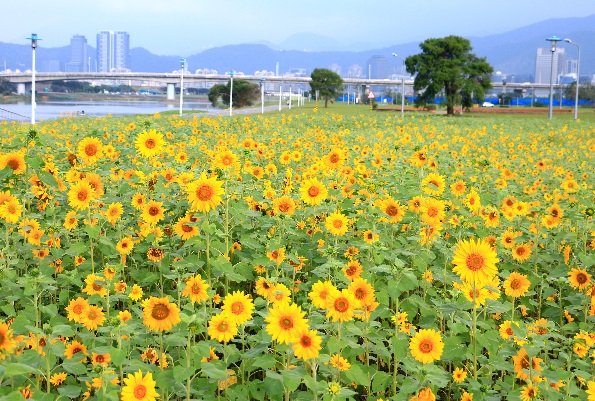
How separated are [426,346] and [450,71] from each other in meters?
42.4

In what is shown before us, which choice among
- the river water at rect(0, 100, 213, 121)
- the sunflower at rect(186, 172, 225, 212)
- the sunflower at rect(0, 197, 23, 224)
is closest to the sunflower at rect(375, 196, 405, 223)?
the sunflower at rect(186, 172, 225, 212)

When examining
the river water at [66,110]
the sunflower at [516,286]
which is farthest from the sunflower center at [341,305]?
the river water at [66,110]

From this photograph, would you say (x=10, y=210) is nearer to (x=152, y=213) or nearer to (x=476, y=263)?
(x=152, y=213)

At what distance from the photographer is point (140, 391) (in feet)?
7.55

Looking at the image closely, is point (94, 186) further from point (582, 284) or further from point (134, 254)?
point (582, 284)

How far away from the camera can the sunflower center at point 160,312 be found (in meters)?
2.50

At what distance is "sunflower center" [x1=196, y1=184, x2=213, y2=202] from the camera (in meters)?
3.23

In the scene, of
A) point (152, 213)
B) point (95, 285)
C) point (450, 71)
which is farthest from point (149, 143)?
point (450, 71)

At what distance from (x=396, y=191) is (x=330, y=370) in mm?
2815

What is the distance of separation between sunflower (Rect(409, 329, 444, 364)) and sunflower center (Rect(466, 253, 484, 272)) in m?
0.33

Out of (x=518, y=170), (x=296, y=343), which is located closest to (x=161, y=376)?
(x=296, y=343)

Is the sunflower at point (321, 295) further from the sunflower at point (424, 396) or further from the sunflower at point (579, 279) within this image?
the sunflower at point (579, 279)

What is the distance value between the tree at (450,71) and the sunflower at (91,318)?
1650 inches

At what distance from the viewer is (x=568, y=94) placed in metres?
87.6
